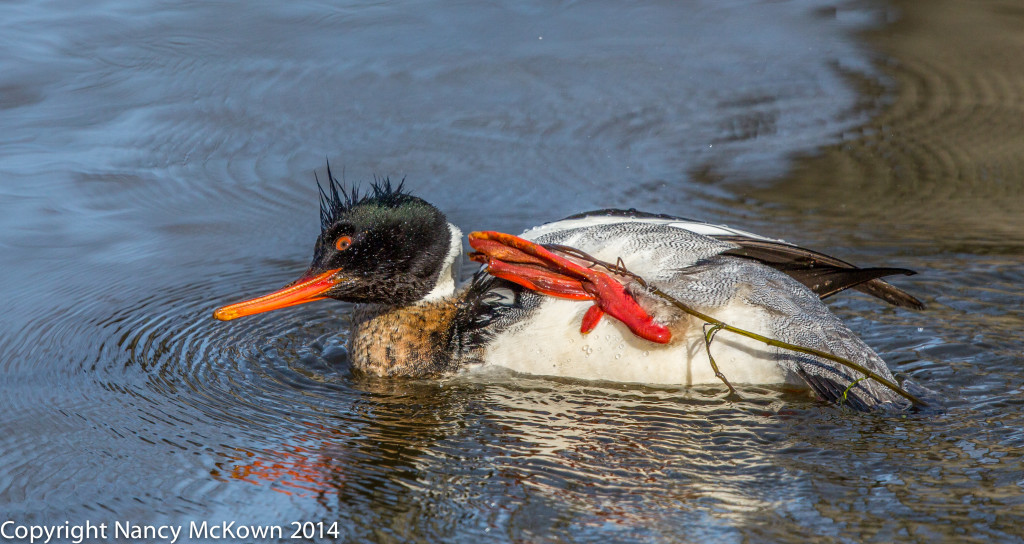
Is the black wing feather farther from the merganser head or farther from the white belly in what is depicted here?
the merganser head

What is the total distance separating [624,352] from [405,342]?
1111mm

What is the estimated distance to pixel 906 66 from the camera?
853cm

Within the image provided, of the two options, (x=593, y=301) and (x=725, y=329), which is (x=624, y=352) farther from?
(x=725, y=329)

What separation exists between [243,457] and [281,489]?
339mm

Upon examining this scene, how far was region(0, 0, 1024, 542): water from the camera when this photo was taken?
3721mm

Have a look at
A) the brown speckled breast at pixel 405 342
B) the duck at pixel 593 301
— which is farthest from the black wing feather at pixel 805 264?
the brown speckled breast at pixel 405 342

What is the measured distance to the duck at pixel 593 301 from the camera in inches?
176

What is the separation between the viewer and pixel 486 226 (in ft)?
21.9

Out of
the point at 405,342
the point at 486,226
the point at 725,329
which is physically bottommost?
the point at 405,342

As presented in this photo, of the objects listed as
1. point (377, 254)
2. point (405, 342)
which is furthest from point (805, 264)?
point (377, 254)

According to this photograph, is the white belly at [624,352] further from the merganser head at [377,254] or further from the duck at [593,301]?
the merganser head at [377,254]

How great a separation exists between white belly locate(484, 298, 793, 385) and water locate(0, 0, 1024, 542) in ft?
0.32

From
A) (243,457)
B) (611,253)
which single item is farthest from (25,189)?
(611,253)

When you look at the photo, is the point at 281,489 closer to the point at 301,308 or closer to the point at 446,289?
the point at 446,289
